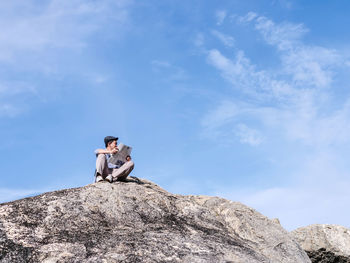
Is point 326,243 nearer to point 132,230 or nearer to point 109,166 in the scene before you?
point 109,166

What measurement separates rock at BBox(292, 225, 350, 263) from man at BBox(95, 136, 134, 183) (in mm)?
7827

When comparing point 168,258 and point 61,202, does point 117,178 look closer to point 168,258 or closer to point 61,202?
point 61,202

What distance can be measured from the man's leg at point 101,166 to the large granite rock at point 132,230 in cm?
88

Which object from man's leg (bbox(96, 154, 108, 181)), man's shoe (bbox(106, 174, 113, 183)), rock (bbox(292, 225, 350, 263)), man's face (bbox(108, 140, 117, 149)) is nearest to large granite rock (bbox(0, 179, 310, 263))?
man's shoe (bbox(106, 174, 113, 183))

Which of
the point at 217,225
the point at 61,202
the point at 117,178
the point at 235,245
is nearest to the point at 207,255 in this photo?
the point at 235,245

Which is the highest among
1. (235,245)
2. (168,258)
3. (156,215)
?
(156,215)

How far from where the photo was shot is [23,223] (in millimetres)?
9742

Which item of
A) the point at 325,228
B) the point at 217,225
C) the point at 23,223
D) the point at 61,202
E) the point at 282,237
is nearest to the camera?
the point at 23,223

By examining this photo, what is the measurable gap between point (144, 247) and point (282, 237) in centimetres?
507

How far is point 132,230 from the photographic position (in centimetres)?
1024

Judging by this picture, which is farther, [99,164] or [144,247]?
[99,164]

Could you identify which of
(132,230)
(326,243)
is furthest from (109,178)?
(326,243)

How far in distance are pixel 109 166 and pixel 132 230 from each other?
3.50 m

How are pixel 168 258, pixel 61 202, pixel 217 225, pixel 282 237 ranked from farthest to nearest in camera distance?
pixel 282 237 → pixel 217 225 → pixel 61 202 → pixel 168 258
